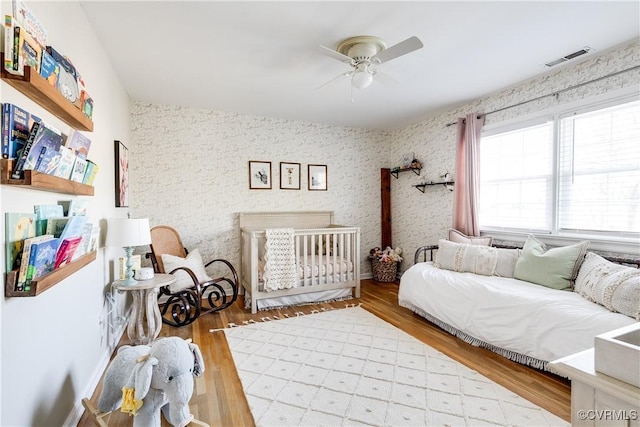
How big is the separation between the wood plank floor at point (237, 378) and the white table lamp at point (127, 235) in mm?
799

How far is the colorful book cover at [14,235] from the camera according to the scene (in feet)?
3.46

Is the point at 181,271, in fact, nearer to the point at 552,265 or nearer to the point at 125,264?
the point at 125,264

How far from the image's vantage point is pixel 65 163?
1378 mm

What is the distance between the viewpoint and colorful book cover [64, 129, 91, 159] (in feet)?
5.08

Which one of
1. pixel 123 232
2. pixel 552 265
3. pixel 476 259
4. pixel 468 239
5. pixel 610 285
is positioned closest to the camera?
pixel 610 285

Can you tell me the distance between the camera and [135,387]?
144 cm

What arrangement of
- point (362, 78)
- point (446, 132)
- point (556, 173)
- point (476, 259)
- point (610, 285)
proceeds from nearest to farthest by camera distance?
point (610, 285), point (362, 78), point (556, 173), point (476, 259), point (446, 132)

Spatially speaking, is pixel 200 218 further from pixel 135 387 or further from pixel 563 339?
pixel 563 339

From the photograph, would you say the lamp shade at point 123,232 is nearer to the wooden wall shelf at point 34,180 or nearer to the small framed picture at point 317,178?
the wooden wall shelf at point 34,180

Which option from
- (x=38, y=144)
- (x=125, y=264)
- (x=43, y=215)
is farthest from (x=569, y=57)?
(x=125, y=264)

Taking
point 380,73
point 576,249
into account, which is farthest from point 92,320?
point 576,249

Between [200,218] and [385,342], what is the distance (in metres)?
2.68

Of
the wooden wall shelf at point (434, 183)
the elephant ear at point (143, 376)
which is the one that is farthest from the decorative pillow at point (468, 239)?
the elephant ear at point (143, 376)

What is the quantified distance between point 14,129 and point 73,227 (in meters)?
0.50
